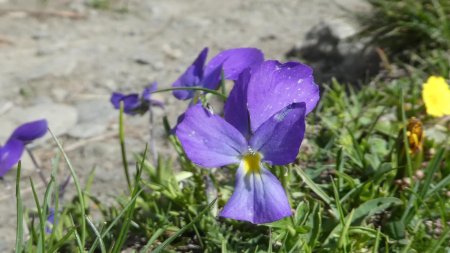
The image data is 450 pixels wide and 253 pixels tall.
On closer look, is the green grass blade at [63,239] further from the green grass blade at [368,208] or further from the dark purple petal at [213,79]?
the green grass blade at [368,208]

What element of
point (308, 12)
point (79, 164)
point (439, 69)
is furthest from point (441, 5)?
point (79, 164)

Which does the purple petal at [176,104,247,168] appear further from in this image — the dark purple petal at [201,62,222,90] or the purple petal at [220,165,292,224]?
the dark purple petal at [201,62,222,90]

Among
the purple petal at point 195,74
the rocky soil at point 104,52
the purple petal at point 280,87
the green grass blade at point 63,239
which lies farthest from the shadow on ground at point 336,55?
the green grass blade at point 63,239

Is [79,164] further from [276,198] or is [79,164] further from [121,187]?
[276,198]

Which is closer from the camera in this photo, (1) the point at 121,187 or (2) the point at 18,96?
(1) the point at 121,187

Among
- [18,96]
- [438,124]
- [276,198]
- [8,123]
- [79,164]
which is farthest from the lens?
[18,96]

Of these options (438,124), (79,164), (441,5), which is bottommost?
(79,164)
